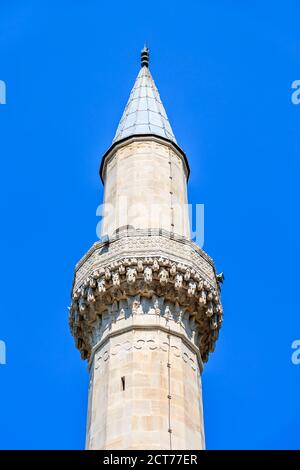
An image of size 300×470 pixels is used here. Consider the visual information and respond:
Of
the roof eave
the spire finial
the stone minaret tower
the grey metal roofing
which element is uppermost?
the spire finial

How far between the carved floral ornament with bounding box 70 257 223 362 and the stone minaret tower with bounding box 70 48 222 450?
2 centimetres

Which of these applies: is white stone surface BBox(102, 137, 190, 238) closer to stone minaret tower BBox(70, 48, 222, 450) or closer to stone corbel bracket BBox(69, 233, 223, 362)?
stone minaret tower BBox(70, 48, 222, 450)

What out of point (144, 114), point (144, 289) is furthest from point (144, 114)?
point (144, 289)

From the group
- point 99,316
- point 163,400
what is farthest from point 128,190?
point 163,400

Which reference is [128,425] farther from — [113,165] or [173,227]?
[113,165]

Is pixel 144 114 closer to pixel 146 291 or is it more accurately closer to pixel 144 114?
pixel 144 114

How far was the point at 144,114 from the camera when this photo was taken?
23.8 m

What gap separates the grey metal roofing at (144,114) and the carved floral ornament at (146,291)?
15.7 feet

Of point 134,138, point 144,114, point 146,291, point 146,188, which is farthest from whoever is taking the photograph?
point 144,114

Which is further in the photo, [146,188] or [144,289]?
[146,188]

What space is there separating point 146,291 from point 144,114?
21.4ft

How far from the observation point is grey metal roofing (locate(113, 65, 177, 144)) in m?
23.0

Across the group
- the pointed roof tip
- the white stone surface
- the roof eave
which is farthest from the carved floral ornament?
the pointed roof tip
